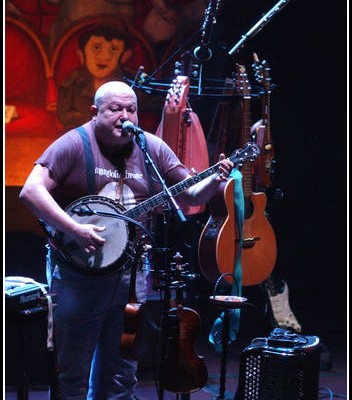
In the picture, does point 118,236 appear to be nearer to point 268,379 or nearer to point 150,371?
point 268,379

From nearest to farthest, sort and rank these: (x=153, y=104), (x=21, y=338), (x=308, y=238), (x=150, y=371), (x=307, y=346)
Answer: (x=21, y=338)
(x=307, y=346)
(x=150, y=371)
(x=153, y=104)
(x=308, y=238)

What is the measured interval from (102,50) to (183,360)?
3635mm

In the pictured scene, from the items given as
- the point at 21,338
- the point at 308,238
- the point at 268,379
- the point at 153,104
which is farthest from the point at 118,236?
the point at 308,238

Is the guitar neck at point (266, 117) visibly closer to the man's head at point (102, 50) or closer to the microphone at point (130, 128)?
the microphone at point (130, 128)

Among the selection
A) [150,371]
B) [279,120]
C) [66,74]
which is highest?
[66,74]

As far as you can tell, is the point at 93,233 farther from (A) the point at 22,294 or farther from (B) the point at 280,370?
(B) the point at 280,370

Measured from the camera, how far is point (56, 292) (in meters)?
3.74

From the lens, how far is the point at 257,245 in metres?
5.00

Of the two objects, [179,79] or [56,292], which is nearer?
[56,292]

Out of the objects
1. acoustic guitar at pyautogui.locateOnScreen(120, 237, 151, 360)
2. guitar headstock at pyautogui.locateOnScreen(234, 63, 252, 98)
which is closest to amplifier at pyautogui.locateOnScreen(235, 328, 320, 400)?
acoustic guitar at pyautogui.locateOnScreen(120, 237, 151, 360)

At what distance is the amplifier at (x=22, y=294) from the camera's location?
Result: 3377 millimetres

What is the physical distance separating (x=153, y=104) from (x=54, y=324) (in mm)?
3173

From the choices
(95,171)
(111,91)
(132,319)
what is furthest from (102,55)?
(132,319)

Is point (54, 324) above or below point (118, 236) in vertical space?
below
